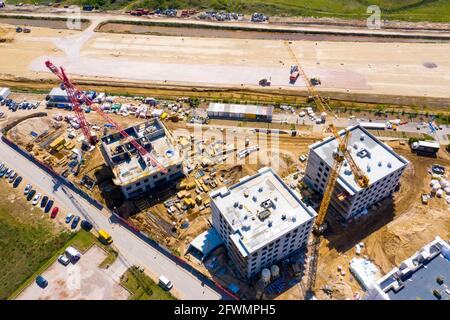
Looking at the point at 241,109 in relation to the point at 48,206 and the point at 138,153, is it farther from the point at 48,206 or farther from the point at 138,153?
→ the point at 48,206

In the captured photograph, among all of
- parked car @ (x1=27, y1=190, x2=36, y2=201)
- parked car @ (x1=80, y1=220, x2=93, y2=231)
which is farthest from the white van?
parked car @ (x1=27, y1=190, x2=36, y2=201)

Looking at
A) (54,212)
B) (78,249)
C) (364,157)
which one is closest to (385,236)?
(364,157)

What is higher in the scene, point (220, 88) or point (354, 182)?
point (220, 88)

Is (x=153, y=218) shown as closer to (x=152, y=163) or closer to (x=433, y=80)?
(x=152, y=163)

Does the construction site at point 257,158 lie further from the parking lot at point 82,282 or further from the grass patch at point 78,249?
the parking lot at point 82,282

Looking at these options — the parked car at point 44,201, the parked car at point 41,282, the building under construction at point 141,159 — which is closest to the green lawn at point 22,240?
the parked car at point 44,201
